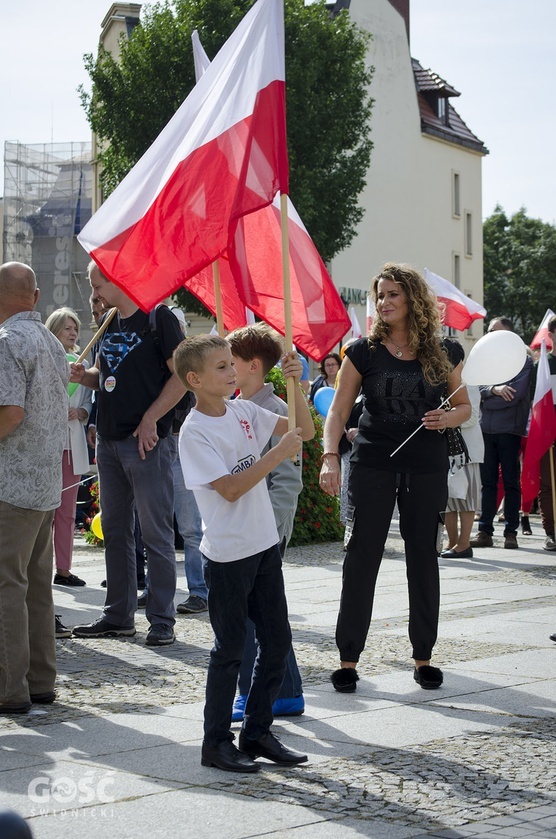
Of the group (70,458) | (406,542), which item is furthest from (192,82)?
(406,542)

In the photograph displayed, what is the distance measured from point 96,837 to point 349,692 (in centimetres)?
241

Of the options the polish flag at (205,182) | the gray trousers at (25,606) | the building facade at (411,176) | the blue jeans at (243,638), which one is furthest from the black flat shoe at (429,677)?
the building facade at (411,176)

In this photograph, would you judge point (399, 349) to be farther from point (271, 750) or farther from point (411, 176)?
point (411, 176)

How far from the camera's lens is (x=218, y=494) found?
4801 millimetres

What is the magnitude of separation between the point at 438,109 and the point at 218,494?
52.6 m

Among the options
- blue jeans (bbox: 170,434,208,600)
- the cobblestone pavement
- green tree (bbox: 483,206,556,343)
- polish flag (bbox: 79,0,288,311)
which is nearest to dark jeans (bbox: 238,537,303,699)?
the cobblestone pavement

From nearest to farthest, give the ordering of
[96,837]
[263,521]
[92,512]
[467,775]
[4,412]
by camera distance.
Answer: [96,837] < [467,775] < [263,521] < [4,412] < [92,512]

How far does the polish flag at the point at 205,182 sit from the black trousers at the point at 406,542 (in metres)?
1.39

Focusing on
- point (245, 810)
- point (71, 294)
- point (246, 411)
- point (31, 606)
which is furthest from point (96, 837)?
point (71, 294)

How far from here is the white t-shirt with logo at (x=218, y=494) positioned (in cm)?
473

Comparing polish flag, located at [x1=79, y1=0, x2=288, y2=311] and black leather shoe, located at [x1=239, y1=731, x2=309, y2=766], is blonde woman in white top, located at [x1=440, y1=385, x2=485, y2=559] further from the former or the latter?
black leather shoe, located at [x1=239, y1=731, x2=309, y2=766]

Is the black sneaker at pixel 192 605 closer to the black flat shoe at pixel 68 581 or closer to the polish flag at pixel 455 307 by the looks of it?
the black flat shoe at pixel 68 581

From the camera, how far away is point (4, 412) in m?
5.86

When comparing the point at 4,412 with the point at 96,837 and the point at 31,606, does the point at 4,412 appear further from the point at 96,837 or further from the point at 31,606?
the point at 96,837
